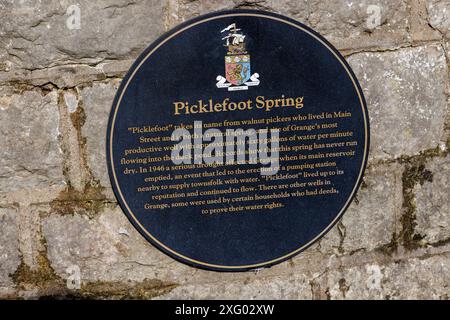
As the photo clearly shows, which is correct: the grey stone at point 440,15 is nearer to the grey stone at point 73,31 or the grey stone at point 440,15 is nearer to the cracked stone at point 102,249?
the grey stone at point 73,31

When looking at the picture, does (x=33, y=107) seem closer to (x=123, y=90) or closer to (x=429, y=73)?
(x=123, y=90)

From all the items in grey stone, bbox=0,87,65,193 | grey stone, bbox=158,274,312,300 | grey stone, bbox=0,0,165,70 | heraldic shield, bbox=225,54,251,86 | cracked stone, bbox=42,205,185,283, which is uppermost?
grey stone, bbox=0,0,165,70

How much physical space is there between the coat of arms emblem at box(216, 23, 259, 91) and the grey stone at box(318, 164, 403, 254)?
1.90 feet

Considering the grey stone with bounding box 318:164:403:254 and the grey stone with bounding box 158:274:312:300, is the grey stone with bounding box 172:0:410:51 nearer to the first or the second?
the grey stone with bounding box 318:164:403:254

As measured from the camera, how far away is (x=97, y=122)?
224 cm

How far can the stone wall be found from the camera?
7.22 ft

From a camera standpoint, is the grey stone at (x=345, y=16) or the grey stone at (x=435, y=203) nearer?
the grey stone at (x=345, y=16)

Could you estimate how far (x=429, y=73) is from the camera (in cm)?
234

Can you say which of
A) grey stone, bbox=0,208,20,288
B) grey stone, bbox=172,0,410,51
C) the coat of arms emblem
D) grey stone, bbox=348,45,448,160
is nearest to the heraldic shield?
the coat of arms emblem

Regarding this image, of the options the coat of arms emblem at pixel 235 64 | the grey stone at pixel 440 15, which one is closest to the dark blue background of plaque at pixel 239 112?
the coat of arms emblem at pixel 235 64

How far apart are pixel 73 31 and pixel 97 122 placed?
323mm

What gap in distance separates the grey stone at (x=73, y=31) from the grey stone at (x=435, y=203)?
3.76ft

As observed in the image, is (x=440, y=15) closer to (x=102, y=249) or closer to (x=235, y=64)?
(x=235, y=64)

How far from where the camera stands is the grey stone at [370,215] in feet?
7.77
